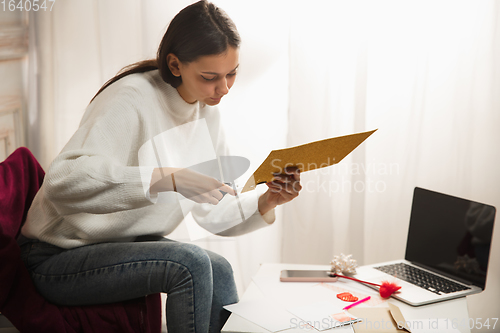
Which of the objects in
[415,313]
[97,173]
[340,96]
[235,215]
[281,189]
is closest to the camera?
[97,173]

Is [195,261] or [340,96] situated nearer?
[195,261]

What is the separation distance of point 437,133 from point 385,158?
194mm

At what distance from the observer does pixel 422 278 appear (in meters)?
1.05

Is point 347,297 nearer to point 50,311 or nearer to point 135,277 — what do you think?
point 135,277

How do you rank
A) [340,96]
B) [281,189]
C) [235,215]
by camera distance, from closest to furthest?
[281,189]
[235,215]
[340,96]

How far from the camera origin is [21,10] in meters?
1.47

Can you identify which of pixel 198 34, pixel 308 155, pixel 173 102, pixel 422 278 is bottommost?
pixel 422 278

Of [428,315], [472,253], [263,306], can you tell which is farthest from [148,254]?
[472,253]

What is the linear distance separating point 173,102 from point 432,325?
76cm

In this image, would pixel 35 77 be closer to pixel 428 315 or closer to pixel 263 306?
pixel 263 306

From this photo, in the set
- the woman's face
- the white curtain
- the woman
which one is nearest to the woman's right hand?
the woman

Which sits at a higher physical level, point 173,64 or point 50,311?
point 173,64

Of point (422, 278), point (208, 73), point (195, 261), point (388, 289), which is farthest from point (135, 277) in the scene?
point (422, 278)

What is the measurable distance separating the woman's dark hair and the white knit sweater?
9cm
